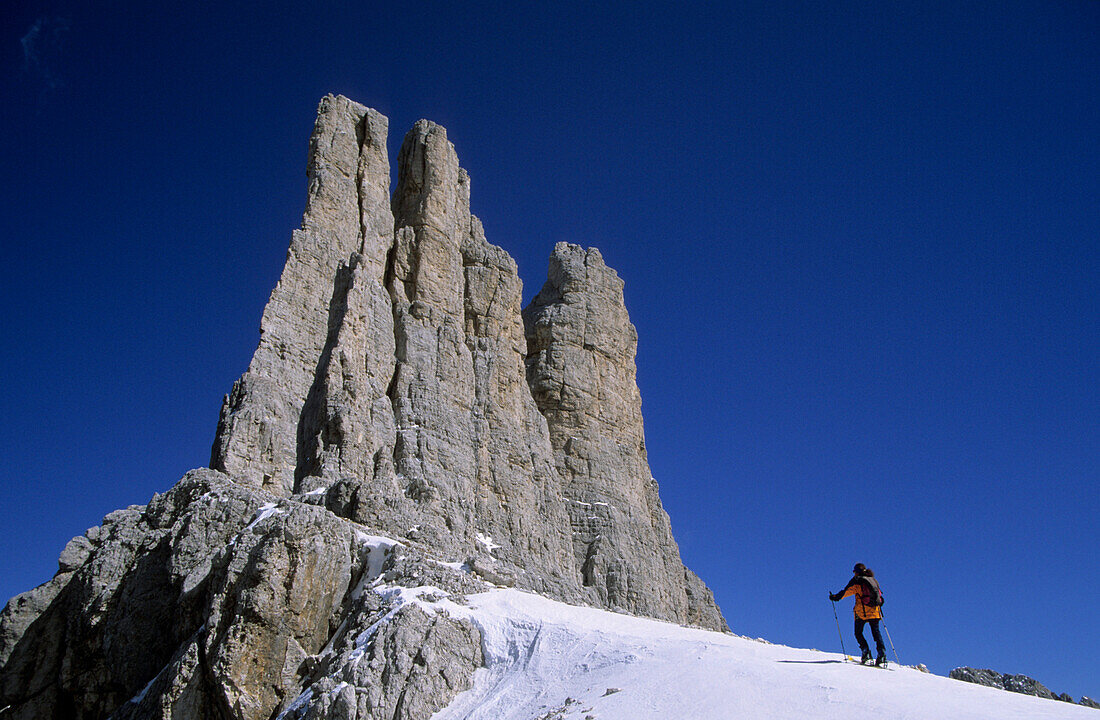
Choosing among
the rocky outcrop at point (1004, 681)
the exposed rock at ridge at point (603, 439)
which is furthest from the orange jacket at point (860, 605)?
the exposed rock at ridge at point (603, 439)

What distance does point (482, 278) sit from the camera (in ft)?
147

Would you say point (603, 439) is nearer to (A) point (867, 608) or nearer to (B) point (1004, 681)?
(B) point (1004, 681)

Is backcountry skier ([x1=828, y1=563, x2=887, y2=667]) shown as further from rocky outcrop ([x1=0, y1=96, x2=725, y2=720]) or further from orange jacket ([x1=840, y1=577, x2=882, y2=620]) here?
rocky outcrop ([x1=0, y1=96, x2=725, y2=720])

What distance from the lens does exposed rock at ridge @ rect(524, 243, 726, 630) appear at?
42156 millimetres

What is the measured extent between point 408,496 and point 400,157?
2322cm

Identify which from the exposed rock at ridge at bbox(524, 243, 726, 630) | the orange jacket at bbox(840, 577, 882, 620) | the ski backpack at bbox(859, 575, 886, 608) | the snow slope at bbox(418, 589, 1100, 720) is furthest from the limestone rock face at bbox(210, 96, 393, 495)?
the ski backpack at bbox(859, 575, 886, 608)

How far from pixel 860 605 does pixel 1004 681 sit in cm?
571

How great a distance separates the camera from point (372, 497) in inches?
955

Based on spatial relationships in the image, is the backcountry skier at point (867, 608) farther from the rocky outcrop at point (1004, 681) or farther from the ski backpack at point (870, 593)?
the rocky outcrop at point (1004, 681)

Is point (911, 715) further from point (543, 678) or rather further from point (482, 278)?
point (482, 278)

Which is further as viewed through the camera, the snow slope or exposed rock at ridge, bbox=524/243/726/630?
exposed rock at ridge, bbox=524/243/726/630

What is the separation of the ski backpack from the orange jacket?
29 millimetres

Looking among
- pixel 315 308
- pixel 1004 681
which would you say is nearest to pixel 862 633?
pixel 1004 681

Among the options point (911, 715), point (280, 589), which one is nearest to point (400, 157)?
point (280, 589)
